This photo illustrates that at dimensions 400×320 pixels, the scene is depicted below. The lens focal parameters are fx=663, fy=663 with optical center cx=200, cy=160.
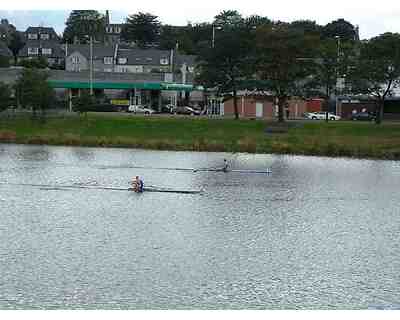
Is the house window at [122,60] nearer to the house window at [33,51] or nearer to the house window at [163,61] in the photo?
the house window at [163,61]

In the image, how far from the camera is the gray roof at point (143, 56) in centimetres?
6656

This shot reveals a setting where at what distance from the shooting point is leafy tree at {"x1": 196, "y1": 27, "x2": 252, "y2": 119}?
37.2 m

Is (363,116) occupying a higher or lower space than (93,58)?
lower

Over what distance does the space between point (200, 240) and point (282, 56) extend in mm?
23246

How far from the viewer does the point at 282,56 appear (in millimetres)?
33938

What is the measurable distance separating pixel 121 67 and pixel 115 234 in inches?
2217

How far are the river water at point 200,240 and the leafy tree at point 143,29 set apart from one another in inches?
2612

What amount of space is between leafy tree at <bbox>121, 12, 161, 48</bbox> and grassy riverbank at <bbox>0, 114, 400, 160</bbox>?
175 feet

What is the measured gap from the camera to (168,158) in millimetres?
25312

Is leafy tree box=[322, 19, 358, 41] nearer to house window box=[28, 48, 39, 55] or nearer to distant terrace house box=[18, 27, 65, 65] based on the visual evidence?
distant terrace house box=[18, 27, 65, 65]

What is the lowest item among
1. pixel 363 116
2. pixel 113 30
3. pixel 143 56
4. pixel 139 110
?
pixel 363 116

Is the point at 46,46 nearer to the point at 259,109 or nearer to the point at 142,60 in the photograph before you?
the point at 142,60

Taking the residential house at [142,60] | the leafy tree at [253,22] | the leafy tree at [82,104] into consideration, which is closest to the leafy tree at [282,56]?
the leafy tree at [253,22]

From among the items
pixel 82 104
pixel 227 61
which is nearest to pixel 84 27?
pixel 227 61
